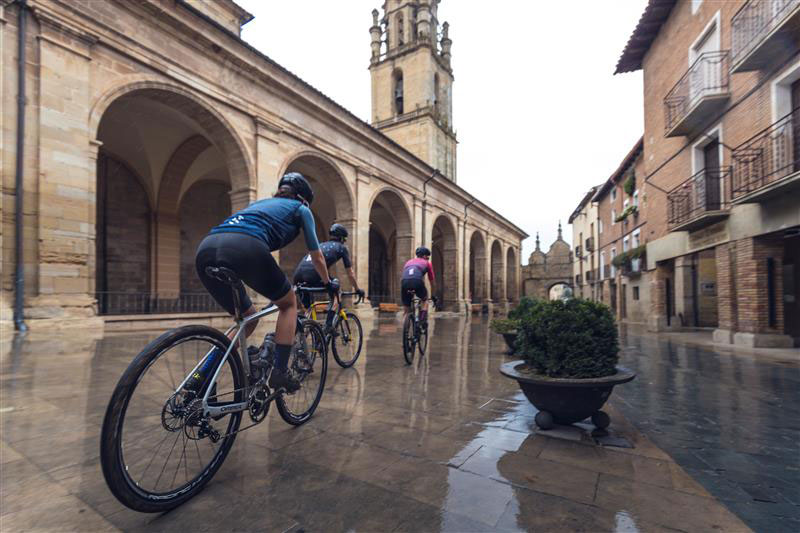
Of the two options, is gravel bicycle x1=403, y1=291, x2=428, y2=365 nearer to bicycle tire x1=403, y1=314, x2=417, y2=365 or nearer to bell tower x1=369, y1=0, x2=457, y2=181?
bicycle tire x1=403, y1=314, x2=417, y2=365

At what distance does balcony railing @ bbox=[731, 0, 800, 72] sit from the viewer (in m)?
7.86

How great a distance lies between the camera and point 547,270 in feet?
146

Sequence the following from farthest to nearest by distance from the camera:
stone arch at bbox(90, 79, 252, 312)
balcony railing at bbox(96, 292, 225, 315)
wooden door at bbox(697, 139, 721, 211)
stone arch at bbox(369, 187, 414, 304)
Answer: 1. stone arch at bbox(369, 187, 414, 304)
2. balcony railing at bbox(96, 292, 225, 315)
3. wooden door at bbox(697, 139, 721, 211)
4. stone arch at bbox(90, 79, 252, 312)

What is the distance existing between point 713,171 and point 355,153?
11.8 meters

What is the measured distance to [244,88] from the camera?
11281mm

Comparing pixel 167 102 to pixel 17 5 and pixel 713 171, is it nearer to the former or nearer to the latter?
pixel 17 5

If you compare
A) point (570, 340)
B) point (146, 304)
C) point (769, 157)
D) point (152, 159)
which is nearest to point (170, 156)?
point (152, 159)

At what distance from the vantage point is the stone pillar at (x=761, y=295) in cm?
907

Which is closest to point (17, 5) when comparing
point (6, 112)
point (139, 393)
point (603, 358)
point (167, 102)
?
point (6, 112)

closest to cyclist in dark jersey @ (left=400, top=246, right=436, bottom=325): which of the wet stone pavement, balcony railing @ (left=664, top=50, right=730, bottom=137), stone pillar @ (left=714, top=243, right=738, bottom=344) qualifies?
the wet stone pavement

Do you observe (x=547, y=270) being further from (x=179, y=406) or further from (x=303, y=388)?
(x=179, y=406)

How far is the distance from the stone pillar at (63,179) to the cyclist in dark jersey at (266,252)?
7.21m

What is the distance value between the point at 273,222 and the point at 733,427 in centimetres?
389

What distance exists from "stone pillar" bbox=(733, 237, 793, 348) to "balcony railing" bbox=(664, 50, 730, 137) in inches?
153
